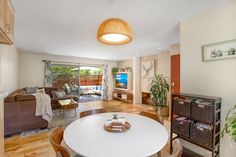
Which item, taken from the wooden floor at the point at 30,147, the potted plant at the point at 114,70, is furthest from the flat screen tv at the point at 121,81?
the wooden floor at the point at 30,147

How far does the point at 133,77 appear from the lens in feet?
21.8

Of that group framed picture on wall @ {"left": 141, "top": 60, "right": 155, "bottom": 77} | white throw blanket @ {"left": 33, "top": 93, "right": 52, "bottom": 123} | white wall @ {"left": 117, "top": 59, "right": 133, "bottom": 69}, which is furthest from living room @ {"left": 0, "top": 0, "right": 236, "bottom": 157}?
white wall @ {"left": 117, "top": 59, "right": 133, "bottom": 69}

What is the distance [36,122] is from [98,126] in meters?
2.48

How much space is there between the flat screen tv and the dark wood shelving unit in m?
4.97

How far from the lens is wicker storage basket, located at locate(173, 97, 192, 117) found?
2057mm

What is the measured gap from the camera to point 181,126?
2.14 meters

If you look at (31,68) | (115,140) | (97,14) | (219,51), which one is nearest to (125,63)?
(31,68)

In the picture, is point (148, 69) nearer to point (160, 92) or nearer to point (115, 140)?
point (160, 92)

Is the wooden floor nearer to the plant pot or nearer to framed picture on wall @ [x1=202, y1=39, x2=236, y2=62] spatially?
framed picture on wall @ [x1=202, y1=39, x2=236, y2=62]

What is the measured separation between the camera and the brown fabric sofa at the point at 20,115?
2.94 m

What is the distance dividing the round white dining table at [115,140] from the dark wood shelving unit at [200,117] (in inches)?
30.8

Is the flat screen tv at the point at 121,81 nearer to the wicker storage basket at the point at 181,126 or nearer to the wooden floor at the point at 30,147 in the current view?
the wooden floor at the point at 30,147

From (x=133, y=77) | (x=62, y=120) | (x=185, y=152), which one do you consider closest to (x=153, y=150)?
(x=185, y=152)

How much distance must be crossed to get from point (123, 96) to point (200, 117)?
5.23 meters
